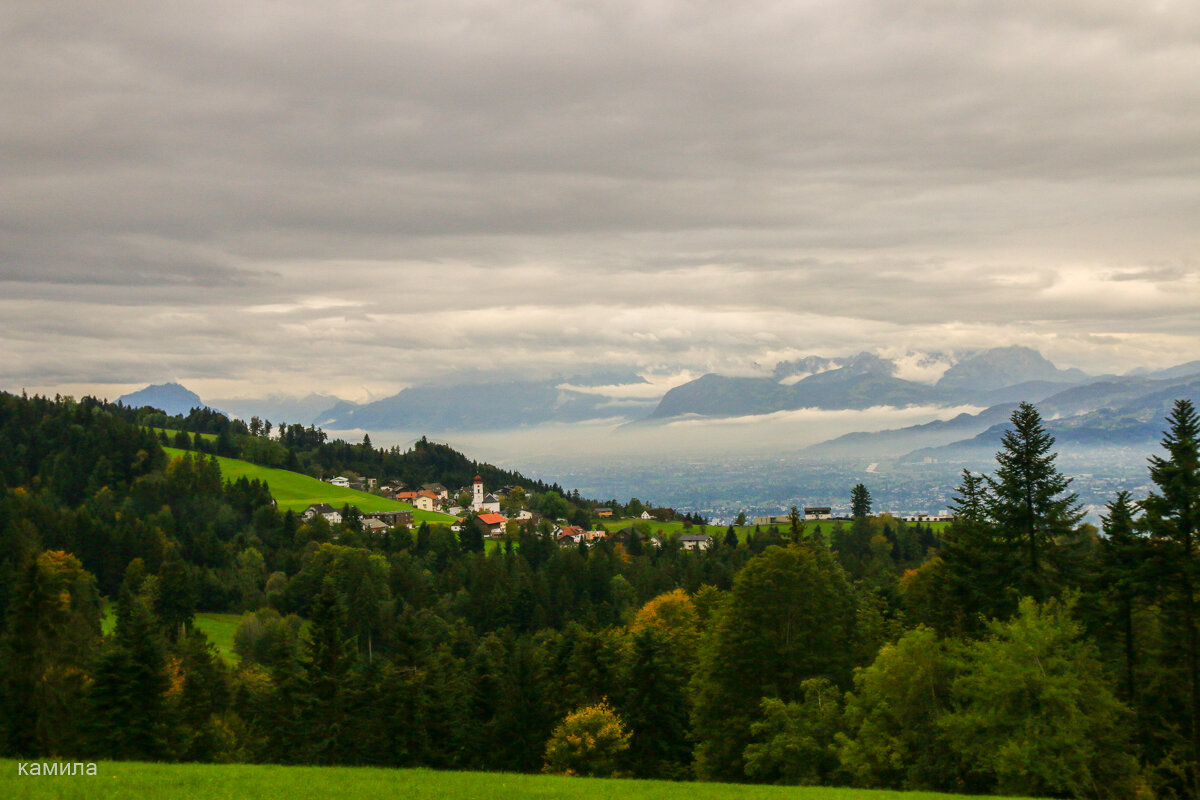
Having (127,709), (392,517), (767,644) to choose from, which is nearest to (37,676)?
(127,709)

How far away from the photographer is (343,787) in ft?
75.7

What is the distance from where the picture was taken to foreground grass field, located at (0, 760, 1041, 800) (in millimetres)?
20547

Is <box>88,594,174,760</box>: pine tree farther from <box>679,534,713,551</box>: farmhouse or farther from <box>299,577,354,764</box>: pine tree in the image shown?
<box>679,534,713,551</box>: farmhouse

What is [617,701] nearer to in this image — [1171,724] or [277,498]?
[1171,724]

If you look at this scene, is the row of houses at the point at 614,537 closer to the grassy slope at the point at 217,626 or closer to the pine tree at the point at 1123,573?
the grassy slope at the point at 217,626

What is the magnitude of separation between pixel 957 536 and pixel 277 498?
16557cm

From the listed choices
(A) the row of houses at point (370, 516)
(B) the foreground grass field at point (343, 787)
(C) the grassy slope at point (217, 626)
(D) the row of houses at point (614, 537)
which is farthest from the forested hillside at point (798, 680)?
(D) the row of houses at point (614, 537)

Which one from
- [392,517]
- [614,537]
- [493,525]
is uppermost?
[392,517]

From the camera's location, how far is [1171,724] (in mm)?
31922

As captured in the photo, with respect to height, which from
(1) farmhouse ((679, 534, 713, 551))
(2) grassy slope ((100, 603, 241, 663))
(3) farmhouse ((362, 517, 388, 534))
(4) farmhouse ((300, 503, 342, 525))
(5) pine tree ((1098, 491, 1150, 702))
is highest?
(5) pine tree ((1098, 491, 1150, 702))

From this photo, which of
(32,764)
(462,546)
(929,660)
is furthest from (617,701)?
(462,546)

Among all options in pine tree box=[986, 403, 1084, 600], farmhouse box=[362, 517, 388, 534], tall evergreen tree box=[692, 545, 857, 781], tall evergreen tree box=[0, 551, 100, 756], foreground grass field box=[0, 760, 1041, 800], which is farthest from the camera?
farmhouse box=[362, 517, 388, 534]

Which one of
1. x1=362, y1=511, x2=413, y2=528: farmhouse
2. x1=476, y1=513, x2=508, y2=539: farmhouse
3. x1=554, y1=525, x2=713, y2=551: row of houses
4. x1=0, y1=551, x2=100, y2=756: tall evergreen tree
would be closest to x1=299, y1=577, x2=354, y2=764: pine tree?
x1=0, y1=551, x2=100, y2=756: tall evergreen tree

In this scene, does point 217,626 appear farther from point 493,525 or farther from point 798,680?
point 493,525
